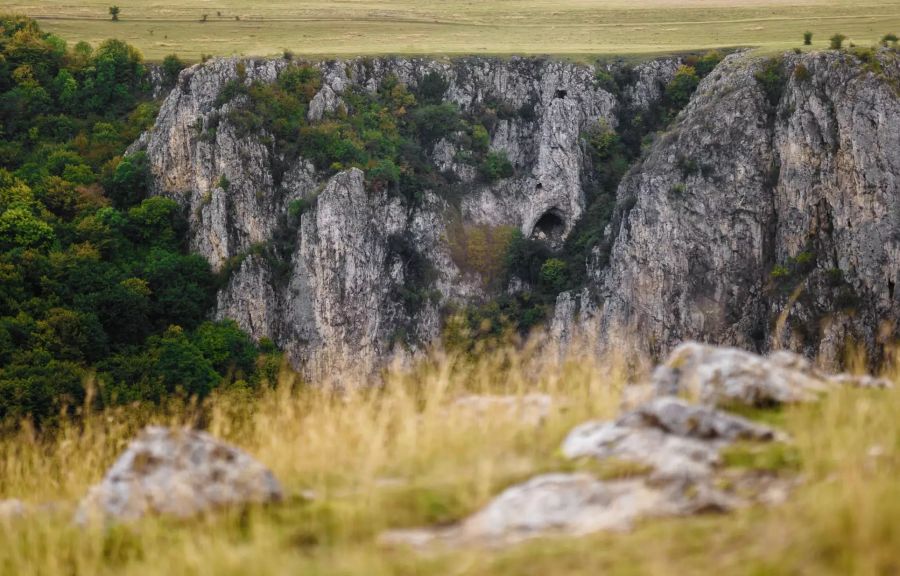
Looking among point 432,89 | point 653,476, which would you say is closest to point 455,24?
point 432,89

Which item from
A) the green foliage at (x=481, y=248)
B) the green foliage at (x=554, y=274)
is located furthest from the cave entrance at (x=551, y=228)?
the green foliage at (x=554, y=274)

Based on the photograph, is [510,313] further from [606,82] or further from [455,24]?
[455,24]

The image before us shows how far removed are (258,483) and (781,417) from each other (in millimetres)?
4278

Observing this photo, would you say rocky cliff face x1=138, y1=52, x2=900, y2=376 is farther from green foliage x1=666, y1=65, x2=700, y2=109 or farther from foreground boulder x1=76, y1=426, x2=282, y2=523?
foreground boulder x1=76, y1=426, x2=282, y2=523

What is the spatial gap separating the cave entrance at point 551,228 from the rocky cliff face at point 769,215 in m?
5.00

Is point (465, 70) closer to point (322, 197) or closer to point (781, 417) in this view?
point (322, 197)

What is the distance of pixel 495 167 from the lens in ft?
199

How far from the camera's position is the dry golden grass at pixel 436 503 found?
6.05m

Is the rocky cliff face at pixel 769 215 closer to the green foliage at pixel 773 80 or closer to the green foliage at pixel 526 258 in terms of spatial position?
the green foliage at pixel 773 80

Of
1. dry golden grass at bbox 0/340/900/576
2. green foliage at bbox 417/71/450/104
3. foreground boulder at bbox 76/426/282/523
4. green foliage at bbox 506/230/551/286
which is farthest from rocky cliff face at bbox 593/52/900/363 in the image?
foreground boulder at bbox 76/426/282/523

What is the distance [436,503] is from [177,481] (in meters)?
1.98

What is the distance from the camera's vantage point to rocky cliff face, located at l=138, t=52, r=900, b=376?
49.6 meters

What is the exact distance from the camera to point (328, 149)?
A: 56594mm

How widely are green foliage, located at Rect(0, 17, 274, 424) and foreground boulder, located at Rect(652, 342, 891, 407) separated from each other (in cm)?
3434
